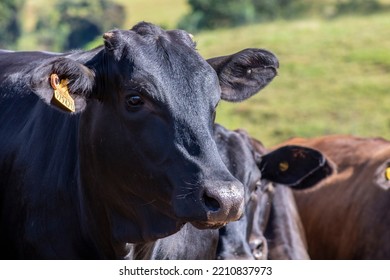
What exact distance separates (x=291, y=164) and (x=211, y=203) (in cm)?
344

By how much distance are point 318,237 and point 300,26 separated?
40514 millimetres

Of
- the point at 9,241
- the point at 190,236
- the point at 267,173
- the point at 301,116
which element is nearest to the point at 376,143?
the point at 267,173

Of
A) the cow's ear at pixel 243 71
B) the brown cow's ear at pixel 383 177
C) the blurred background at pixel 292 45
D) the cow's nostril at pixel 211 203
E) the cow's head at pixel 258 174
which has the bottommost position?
the blurred background at pixel 292 45

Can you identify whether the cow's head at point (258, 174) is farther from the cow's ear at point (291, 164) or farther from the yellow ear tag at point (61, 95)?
the yellow ear tag at point (61, 95)

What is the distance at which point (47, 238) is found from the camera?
19.2 ft

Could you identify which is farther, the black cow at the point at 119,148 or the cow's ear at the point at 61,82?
the cow's ear at the point at 61,82

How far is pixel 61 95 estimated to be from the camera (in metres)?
5.31

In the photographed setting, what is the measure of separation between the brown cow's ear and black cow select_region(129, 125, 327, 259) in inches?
31.6

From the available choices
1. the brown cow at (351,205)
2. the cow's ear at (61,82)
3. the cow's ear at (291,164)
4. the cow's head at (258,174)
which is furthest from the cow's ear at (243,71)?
the brown cow at (351,205)

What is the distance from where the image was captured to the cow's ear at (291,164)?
27.1 ft

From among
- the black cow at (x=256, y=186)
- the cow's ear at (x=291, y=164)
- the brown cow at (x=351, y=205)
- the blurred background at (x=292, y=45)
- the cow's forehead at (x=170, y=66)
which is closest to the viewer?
the cow's forehead at (x=170, y=66)

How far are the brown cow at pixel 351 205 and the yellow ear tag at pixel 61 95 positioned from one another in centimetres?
398

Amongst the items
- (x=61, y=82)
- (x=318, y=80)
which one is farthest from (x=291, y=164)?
(x=318, y=80)

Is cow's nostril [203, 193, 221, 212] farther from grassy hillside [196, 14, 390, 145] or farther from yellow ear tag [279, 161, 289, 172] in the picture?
grassy hillside [196, 14, 390, 145]
